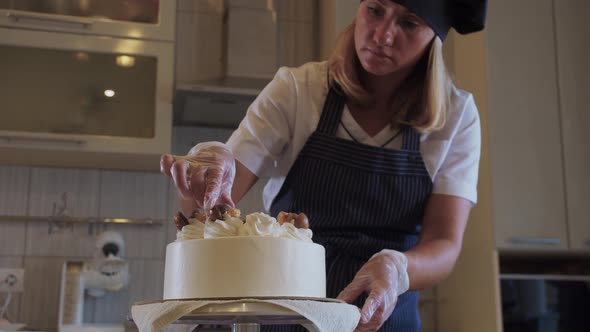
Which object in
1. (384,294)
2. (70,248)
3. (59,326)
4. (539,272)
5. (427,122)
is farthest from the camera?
(539,272)

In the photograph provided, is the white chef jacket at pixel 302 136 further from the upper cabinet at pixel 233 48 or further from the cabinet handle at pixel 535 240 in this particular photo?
the cabinet handle at pixel 535 240

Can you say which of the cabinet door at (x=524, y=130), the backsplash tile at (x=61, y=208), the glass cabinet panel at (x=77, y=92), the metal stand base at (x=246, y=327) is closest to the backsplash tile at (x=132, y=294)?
the backsplash tile at (x=61, y=208)

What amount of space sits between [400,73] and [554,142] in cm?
152

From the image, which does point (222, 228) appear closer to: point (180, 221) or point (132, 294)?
point (180, 221)

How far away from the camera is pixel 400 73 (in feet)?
4.60

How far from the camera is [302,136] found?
134cm

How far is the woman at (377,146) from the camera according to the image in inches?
50.2

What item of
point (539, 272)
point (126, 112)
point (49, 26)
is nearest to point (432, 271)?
point (126, 112)

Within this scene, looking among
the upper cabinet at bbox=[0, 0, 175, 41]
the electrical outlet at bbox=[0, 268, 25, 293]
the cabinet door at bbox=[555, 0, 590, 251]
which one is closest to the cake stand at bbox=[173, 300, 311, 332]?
the upper cabinet at bbox=[0, 0, 175, 41]

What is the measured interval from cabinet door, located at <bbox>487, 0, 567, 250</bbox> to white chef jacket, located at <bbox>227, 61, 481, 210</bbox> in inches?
50.5

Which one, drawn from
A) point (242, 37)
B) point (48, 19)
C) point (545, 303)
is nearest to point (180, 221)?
point (48, 19)

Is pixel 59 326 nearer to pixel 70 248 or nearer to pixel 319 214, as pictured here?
pixel 70 248

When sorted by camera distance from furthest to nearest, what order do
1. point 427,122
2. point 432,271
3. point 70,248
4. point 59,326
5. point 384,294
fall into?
point 70,248 → point 59,326 → point 427,122 → point 432,271 → point 384,294

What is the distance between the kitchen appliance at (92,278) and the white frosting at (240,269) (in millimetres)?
1594
